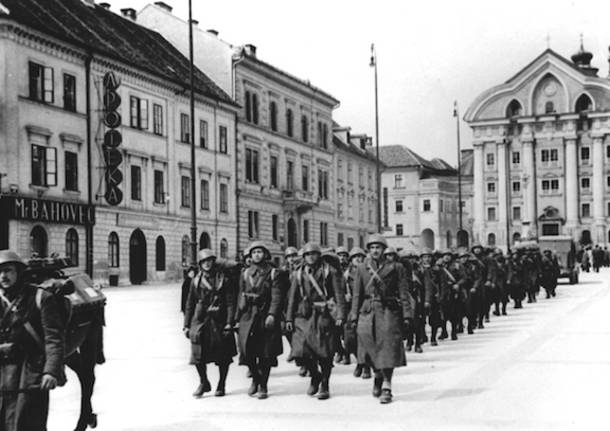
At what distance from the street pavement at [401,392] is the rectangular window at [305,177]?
45.1 m

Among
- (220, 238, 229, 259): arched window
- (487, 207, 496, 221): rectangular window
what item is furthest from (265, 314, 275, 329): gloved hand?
(487, 207, 496, 221): rectangular window

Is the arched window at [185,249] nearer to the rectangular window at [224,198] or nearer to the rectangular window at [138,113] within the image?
the rectangular window at [224,198]

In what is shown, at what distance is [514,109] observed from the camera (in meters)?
99.7

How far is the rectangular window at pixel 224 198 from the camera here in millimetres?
51500

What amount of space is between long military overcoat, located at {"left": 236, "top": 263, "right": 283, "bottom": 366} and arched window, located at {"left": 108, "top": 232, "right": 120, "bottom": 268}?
2992 cm

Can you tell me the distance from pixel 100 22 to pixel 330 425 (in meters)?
39.2

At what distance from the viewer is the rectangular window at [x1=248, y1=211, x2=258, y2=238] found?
54.7 metres

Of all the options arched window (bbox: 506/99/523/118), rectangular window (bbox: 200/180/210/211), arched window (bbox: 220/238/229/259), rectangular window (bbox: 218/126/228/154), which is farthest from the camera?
arched window (bbox: 506/99/523/118)

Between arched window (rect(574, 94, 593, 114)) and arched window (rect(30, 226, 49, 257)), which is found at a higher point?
arched window (rect(574, 94, 593, 114))

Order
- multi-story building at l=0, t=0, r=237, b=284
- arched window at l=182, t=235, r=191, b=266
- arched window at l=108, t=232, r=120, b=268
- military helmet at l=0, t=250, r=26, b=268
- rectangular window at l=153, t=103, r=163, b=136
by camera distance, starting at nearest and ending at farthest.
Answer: military helmet at l=0, t=250, r=26, b=268 < multi-story building at l=0, t=0, r=237, b=284 < arched window at l=108, t=232, r=120, b=268 < rectangular window at l=153, t=103, r=163, b=136 < arched window at l=182, t=235, r=191, b=266

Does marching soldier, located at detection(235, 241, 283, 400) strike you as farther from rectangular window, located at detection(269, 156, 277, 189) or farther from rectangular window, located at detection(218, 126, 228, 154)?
rectangular window, located at detection(269, 156, 277, 189)

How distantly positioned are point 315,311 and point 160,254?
34838mm

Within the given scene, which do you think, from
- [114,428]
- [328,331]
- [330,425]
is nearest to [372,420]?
[330,425]

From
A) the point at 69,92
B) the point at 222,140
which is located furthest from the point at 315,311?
the point at 222,140
